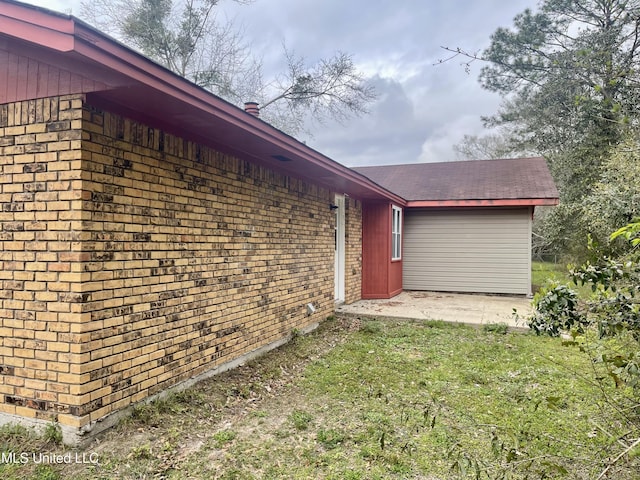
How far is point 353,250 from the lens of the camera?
9.34m

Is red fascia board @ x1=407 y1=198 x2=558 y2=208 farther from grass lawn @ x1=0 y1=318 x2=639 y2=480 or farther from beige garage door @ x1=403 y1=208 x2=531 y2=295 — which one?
grass lawn @ x1=0 y1=318 x2=639 y2=480

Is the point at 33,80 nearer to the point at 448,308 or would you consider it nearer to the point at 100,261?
the point at 100,261

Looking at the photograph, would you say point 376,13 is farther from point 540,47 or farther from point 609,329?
point 609,329

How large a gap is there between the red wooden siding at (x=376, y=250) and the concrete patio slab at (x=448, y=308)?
1.43 feet

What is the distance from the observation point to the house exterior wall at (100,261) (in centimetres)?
294

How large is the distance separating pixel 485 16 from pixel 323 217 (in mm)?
3876

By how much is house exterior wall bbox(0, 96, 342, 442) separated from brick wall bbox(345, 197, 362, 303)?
4.78 m

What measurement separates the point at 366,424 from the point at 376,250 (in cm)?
665

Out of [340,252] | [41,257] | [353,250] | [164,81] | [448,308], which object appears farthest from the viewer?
[353,250]

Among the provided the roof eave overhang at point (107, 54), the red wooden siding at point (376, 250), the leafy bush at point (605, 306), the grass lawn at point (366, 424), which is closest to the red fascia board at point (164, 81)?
the roof eave overhang at point (107, 54)

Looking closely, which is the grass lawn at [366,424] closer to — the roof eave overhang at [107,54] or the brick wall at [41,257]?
the brick wall at [41,257]

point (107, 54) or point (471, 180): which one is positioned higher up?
point (471, 180)

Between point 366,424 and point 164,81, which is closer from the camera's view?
point 164,81

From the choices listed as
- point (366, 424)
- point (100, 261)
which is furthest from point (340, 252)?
point (100, 261)
